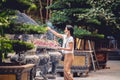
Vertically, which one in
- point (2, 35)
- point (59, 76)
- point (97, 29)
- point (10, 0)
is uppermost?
point (10, 0)

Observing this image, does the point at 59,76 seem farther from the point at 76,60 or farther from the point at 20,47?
the point at 20,47

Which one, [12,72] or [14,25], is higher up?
A: [14,25]

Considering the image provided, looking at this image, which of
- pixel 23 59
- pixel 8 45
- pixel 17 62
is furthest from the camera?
pixel 23 59

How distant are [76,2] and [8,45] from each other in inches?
429

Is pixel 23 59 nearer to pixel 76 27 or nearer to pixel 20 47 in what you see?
pixel 20 47

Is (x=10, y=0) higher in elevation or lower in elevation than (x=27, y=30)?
higher

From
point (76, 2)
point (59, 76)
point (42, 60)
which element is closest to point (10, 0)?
point (42, 60)

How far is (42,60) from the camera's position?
11.9 m

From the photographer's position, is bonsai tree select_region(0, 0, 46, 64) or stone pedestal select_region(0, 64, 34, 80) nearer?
bonsai tree select_region(0, 0, 46, 64)

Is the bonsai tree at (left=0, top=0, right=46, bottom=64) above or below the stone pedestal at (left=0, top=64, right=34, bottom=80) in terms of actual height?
above

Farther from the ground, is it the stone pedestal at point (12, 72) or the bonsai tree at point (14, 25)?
the bonsai tree at point (14, 25)

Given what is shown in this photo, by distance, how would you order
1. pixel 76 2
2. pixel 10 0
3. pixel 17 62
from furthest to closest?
pixel 76 2 → pixel 17 62 → pixel 10 0

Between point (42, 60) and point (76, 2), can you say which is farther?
point (76, 2)

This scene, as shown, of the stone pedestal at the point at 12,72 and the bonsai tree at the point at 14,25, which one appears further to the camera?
the stone pedestal at the point at 12,72
